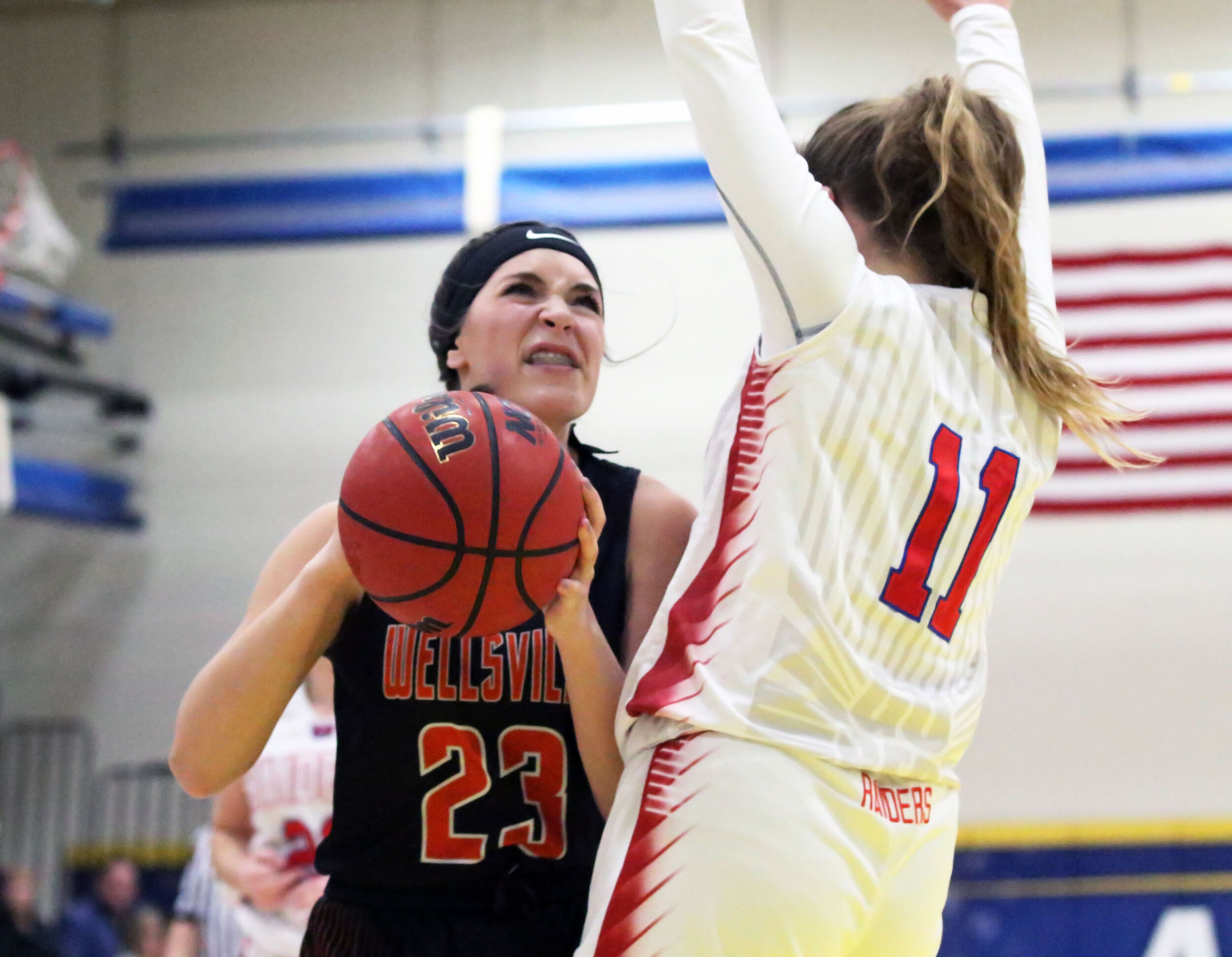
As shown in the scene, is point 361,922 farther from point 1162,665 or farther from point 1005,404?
point 1162,665

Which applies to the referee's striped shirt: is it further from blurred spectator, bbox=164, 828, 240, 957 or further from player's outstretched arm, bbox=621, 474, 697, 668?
player's outstretched arm, bbox=621, 474, 697, 668

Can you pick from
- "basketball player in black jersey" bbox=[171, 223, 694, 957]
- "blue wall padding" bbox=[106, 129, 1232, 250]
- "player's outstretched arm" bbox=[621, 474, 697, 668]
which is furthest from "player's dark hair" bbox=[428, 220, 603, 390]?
"blue wall padding" bbox=[106, 129, 1232, 250]

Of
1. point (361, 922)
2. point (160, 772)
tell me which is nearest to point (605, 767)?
point (361, 922)

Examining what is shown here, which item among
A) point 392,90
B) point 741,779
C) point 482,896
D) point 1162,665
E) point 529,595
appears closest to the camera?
point 741,779

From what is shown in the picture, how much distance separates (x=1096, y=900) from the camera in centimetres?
645

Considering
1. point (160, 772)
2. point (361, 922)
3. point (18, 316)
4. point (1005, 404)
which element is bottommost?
point (160, 772)

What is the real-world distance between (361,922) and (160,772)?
6.04 metres

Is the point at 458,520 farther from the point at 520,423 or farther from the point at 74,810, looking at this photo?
the point at 74,810

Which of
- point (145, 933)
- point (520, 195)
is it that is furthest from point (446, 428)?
point (145, 933)

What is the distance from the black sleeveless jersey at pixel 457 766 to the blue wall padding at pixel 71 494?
547 cm

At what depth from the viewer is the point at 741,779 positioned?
155 centimetres

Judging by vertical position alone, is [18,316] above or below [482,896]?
above

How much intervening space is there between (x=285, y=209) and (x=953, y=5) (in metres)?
5.21

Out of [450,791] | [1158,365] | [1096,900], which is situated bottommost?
[1096,900]
